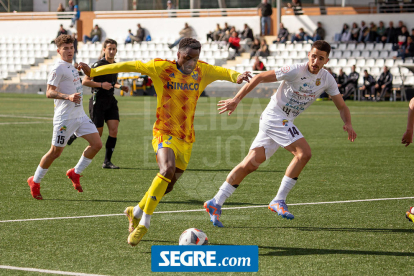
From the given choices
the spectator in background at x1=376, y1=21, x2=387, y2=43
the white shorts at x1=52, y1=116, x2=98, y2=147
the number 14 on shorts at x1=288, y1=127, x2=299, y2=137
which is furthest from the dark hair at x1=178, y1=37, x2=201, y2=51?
the spectator in background at x1=376, y1=21, x2=387, y2=43

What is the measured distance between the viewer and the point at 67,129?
7855mm

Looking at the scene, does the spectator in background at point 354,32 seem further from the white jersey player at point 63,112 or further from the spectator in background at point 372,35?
the white jersey player at point 63,112

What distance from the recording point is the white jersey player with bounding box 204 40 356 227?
257 inches

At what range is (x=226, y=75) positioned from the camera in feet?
20.5

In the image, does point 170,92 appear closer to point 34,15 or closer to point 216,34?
point 216,34

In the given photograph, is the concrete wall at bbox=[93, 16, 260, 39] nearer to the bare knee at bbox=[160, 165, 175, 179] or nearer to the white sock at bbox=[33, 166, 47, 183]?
the white sock at bbox=[33, 166, 47, 183]

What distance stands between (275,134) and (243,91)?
0.85m

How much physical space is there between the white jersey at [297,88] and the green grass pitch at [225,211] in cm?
125

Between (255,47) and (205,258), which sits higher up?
(255,47)

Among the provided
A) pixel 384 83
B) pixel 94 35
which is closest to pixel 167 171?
pixel 384 83

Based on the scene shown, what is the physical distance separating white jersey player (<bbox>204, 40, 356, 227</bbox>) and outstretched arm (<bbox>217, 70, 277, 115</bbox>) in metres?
0.01

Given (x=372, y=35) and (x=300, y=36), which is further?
(x=300, y=36)

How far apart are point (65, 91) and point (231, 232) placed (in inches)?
128

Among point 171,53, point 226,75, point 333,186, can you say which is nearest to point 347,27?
point 171,53
